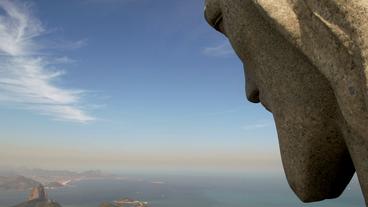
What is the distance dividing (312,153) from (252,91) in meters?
1.37

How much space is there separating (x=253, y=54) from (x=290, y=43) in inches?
23.5

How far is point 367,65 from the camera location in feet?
8.31

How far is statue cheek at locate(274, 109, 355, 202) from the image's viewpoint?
3.40 m

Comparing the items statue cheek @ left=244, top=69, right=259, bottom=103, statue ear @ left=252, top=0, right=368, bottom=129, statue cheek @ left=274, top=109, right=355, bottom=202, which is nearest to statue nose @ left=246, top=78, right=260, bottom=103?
Answer: statue cheek @ left=244, top=69, right=259, bottom=103

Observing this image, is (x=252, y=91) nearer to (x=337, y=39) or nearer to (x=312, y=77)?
(x=312, y=77)

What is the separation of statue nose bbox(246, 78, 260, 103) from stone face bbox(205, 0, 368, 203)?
42 cm

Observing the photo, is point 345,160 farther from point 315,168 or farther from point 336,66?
point 336,66

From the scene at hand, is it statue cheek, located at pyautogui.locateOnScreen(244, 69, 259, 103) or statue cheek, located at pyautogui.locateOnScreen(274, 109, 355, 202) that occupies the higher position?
statue cheek, located at pyautogui.locateOnScreen(244, 69, 259, 103)

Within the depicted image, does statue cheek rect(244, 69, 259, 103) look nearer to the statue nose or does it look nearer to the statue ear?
the statue nose

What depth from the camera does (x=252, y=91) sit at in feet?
15.1

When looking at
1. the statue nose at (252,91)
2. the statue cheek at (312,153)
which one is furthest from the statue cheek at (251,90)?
the statue cheek at (312,153)

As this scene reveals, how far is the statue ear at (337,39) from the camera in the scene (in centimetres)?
261

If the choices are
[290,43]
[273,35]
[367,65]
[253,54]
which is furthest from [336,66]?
[253,54]

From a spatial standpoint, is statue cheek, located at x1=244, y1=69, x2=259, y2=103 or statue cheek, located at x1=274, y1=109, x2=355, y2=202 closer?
statue cheek, located at x1=274, y1=109, x2=355, y2=202
